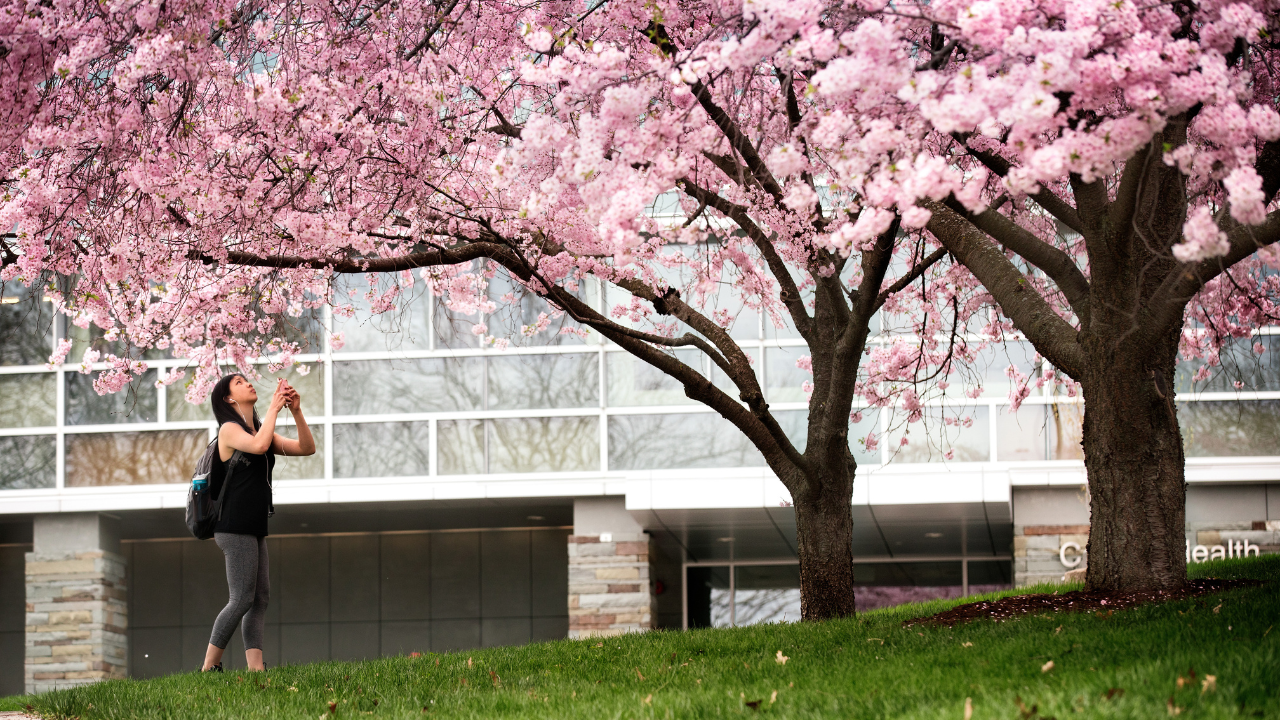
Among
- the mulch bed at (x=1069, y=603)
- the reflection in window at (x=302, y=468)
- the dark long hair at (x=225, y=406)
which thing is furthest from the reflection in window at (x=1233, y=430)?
the dark long hair at (x=225, y=406)

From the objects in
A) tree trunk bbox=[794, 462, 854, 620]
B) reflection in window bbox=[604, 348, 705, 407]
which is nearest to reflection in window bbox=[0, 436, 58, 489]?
reflection in window bbox=[604, 348, 705, 407]

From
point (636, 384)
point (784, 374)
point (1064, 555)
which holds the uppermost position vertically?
point (784, 374)

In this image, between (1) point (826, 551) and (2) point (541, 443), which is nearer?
(1) point (826, 551)

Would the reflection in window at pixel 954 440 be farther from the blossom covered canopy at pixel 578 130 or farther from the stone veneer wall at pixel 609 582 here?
the blossom covered canopy at pixel 578 130

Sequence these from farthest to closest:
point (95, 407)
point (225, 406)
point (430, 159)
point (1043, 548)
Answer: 1. point (95, 407)
2. point (1043, 548)
3. point (430, 159)
4. point (225, 406)

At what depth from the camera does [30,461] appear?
50.8 ft

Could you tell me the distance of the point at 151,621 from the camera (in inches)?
729

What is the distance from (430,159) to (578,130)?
2151 millimetres

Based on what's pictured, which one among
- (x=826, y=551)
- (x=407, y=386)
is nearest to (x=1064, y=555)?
(x=826, y=551)

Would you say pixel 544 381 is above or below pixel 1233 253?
below

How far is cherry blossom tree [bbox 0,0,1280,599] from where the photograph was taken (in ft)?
13.9

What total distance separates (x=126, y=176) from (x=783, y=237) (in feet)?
14.6

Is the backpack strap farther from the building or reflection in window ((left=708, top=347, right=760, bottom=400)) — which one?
reflection in window ((left=708, top=347, right=760, bottom=400))

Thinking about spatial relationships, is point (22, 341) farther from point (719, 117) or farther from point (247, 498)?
point (719, 117)
